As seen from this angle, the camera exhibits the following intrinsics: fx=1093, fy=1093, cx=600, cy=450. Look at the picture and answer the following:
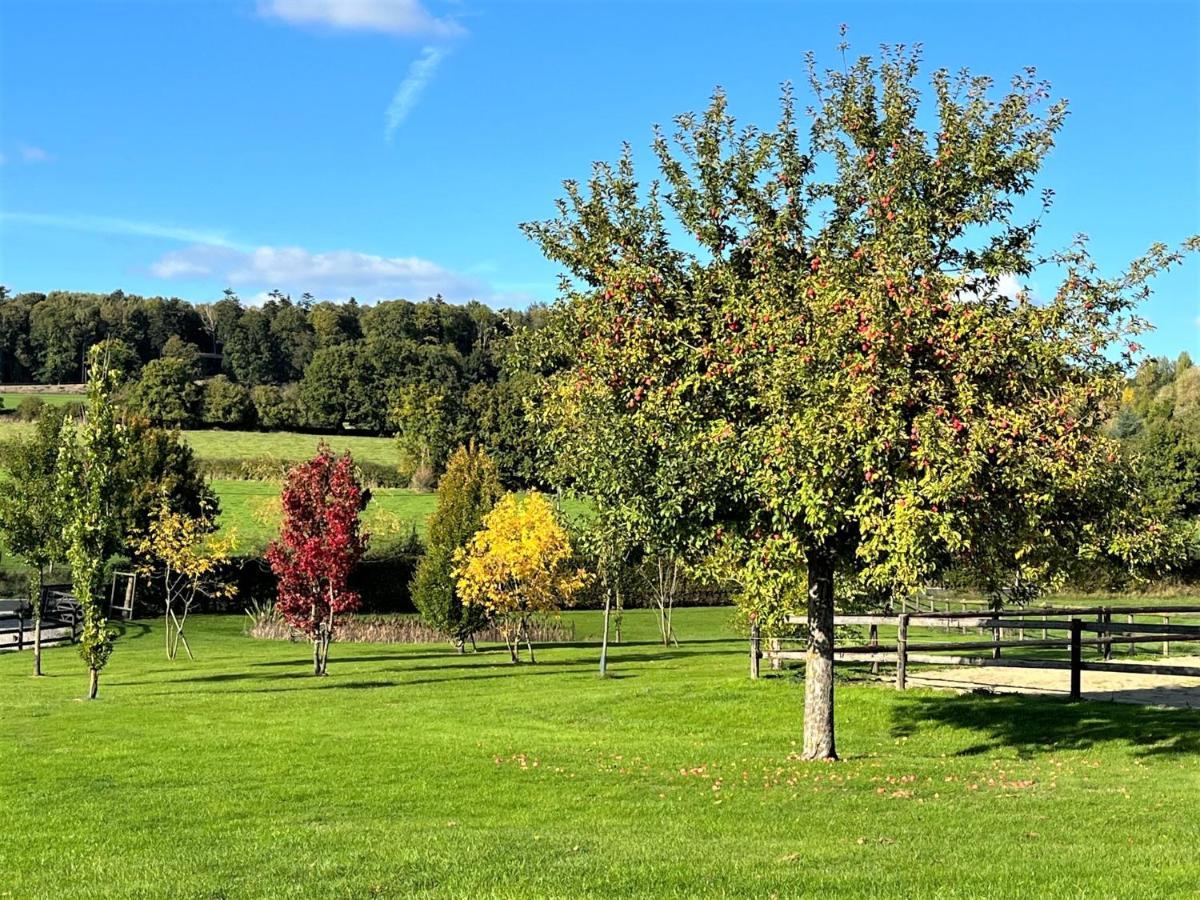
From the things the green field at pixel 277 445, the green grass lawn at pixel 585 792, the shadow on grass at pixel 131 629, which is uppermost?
the green field at pixel 277 445

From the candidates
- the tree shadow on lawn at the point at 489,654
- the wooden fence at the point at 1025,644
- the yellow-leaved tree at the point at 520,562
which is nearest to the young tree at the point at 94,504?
the tree shadow on lawn at the point at 489,654

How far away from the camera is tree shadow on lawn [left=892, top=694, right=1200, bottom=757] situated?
1566 centimetres

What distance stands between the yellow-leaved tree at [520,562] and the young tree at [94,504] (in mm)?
10185

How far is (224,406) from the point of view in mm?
98188

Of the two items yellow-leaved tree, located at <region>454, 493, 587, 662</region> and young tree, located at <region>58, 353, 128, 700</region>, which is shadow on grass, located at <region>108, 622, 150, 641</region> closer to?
yellow-leaved tree, located at <region>454, 493, 587, 662</region>

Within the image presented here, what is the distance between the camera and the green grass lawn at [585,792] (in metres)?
8.12

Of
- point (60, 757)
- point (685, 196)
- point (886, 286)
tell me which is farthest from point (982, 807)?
point (60, 757)

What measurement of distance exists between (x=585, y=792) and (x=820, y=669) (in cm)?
402

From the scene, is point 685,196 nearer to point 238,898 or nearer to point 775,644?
point 238,898

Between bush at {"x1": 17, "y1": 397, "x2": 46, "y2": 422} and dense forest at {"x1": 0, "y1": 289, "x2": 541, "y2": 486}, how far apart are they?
737 cm

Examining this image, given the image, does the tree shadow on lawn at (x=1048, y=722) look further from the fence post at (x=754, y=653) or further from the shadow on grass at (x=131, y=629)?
the shadow on grass at (x=131, y=629)

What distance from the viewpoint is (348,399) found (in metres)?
107

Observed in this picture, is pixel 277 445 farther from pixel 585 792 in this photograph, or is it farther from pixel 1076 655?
pixel 585 792

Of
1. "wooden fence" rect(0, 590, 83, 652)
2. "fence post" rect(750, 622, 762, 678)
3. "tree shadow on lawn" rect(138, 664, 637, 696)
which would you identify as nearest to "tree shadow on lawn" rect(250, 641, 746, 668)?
"tree shadow on lawn" rect(138, 664, 637, 696)
